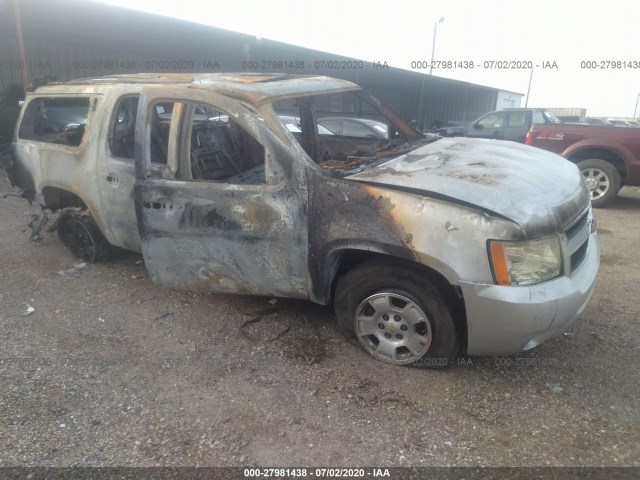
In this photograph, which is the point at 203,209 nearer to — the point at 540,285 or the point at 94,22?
the point at 540,285

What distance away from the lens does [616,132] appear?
716 cm

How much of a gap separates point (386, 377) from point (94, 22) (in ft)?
42.7

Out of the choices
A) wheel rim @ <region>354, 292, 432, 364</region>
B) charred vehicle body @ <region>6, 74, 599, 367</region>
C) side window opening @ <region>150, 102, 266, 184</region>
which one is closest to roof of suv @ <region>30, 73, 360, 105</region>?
charred vehicle body @ <region>6, 74, 599, 367</region>

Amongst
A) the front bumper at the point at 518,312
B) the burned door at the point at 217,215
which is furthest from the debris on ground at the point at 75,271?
the front bumper at the point at 518,312

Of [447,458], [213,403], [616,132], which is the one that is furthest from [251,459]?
[616,132]

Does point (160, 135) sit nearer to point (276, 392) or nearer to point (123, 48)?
point (276, 392)

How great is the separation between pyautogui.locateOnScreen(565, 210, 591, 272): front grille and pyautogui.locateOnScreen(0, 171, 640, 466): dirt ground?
0.73 metres

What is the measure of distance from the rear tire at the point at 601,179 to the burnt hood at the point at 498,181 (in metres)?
4.54

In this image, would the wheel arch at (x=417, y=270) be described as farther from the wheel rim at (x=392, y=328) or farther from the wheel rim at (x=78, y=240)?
the wheel rim at (x=78, y=240)

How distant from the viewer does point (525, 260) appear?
8.00 feet

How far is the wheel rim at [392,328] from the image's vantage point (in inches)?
110

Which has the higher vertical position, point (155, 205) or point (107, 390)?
point (155, 205)

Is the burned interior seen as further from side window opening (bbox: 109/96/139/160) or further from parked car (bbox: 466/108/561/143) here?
parked car (bbox: 466/108/561/143)

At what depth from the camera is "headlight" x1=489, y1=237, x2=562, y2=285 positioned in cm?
240
